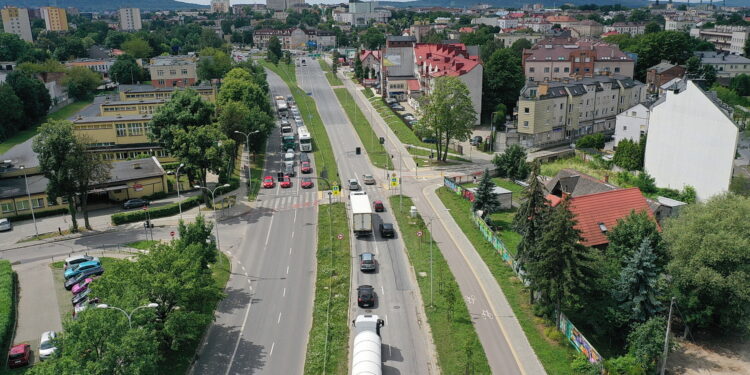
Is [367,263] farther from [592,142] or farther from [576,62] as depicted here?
[576,62]

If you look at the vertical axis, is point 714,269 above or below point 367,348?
above

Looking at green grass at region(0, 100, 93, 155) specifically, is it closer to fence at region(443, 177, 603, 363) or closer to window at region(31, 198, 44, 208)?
window at region(31, 198, 44, 208)

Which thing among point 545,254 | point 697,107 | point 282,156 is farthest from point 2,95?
point 697,107

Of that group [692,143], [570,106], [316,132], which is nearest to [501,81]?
[570,106]

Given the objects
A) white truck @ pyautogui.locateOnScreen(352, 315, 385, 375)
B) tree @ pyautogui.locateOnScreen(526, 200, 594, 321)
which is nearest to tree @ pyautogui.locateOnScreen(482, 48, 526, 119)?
tree @ pyautogui.locateOnScreen(526, 200, 594, 321)

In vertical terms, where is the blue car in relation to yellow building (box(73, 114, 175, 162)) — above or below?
below

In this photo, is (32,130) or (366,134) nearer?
(366,134)

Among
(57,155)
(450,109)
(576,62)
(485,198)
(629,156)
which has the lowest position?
(629,156)
